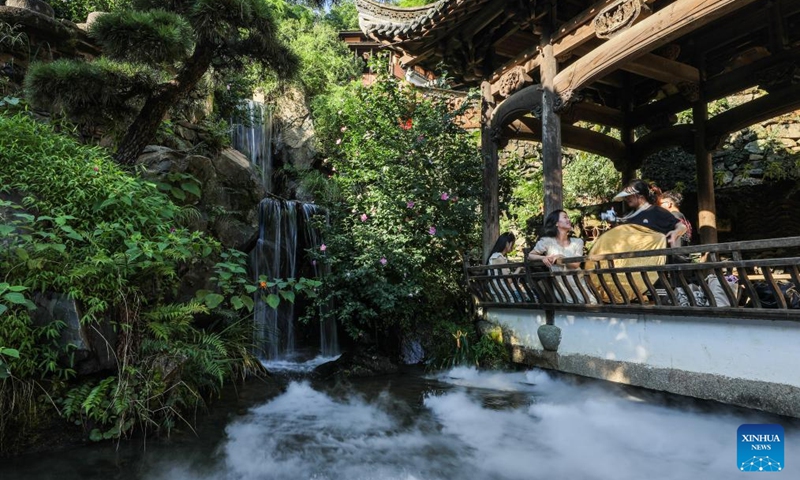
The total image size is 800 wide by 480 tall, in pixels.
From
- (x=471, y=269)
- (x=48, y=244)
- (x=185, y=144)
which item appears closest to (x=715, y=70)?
(x=471, y=269)

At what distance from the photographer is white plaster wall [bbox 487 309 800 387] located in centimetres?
379

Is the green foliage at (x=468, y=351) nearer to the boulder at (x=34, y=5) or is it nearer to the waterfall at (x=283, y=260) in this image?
the waterfall at (x=283, y=260)

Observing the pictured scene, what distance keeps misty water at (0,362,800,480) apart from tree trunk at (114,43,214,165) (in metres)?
3.19

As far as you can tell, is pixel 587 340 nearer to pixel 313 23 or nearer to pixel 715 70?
pixel 715 70

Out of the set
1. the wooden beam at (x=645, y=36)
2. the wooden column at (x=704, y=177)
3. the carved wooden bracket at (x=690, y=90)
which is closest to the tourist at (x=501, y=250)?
the wooden beam at (x=645, y=36)

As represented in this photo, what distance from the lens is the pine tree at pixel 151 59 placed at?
15.5 ft

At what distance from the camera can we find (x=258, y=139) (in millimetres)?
13008

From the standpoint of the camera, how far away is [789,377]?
3.73 meters

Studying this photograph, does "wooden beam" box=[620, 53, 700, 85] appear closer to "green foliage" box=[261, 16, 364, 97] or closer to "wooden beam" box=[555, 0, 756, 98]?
"wooden beam" box=[555, 0, 756, 98]

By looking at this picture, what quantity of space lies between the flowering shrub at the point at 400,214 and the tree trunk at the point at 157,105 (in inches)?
109

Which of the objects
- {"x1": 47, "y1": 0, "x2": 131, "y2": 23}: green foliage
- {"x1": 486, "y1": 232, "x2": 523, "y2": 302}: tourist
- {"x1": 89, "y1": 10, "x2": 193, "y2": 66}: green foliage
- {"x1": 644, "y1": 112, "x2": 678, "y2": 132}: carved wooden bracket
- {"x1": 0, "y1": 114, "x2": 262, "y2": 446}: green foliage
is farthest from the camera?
{"x1": 47, "y1": 0, "x2": 131, "y2": 23}: green foliage

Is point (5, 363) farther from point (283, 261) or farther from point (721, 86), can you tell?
point (721, 86)

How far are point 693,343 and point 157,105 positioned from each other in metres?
6.31

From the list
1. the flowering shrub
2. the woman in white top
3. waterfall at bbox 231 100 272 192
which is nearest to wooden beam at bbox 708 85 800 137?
the woman in white top
